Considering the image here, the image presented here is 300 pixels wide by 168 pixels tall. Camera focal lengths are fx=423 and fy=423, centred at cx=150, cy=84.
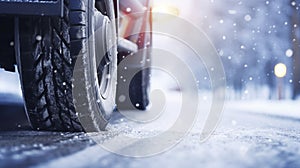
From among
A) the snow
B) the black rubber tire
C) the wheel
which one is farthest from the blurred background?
the wheel

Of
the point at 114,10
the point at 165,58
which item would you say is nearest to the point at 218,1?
the point at 165,58

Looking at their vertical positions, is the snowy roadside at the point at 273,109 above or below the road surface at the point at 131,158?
below

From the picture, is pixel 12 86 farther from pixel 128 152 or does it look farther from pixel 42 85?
pixel 128 152

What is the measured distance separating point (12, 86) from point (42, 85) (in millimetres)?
3501

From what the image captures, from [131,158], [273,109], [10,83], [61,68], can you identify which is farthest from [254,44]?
[131,158]

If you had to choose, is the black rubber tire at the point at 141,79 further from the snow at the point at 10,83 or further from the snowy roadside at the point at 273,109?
the snowy roadside at the point at 273,109

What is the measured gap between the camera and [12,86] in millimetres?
5219

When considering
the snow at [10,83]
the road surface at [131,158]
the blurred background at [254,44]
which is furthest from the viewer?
the blurred background at [254,44]

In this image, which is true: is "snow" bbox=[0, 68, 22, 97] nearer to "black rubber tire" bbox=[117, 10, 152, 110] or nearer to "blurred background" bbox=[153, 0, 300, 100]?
"black rubber tire" bbox=[117, 10, 152, 110]

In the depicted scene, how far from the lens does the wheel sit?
6.18ft

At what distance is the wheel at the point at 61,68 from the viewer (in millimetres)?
1884

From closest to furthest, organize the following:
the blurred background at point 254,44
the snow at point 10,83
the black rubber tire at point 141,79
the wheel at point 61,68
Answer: the wheel at point 61,68
the black rubber tire at point 141,79
the snow at point 10,83
the blurred background at point 254,44

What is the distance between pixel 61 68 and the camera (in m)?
1.89

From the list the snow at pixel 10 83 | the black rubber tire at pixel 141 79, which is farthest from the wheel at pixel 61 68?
the snow at pixel 10 83
